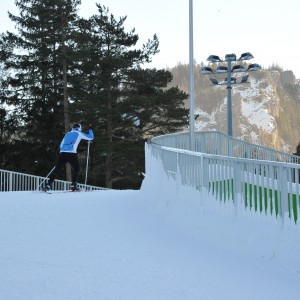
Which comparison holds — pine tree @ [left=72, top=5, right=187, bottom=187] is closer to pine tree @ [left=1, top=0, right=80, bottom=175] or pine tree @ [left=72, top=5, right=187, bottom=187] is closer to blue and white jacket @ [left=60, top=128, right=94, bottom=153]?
pine tree @ [left=1, top=0, right=80, bottom=175]

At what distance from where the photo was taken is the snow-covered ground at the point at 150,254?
4.96m

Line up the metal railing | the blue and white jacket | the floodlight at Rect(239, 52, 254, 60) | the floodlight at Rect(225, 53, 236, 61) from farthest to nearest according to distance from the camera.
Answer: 1. the floodlight at Rect(239, 52, 254, 60)
2. the floodlight at Rect(225, 53, 236, 61)
3. the metal railing
4. the blue and white jacket

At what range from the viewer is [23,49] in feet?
131

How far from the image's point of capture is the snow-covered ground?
16.3 ft

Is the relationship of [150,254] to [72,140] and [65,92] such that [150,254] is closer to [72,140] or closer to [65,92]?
[72,140]

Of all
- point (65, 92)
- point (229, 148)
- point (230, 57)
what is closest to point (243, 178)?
point (229, 148)

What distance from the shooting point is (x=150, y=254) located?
6438 millimetres

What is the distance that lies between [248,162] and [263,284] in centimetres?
221

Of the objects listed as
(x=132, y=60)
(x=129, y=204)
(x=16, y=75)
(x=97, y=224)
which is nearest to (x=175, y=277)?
(x=97, y=224)

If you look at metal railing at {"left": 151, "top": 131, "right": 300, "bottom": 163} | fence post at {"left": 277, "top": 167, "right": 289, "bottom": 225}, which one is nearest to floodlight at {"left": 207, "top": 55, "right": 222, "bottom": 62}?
metal railing at {"left": 151, "top": 131, "right": 300, "bottom": 163}

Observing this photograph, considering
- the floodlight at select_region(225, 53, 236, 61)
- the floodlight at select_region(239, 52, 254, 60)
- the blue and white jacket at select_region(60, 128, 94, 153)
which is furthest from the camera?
the floodlight at select_region(239, 52, 254, 60)

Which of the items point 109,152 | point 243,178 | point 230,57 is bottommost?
point 243,178

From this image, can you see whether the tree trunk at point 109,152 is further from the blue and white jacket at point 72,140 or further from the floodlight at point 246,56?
the blue and white jacket at point 72,140

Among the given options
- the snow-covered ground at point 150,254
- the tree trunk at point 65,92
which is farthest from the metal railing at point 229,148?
the tree trunk at point 65,92
